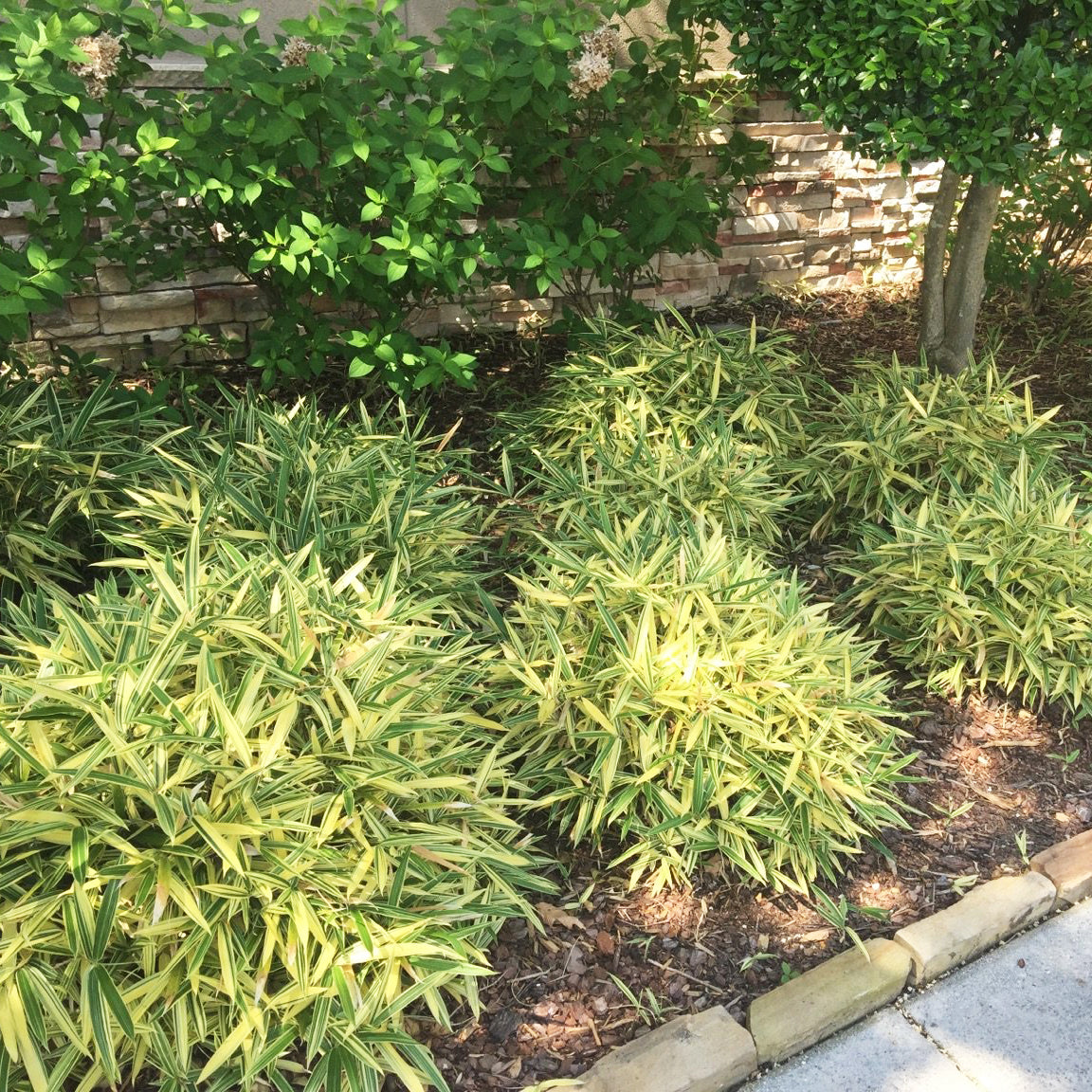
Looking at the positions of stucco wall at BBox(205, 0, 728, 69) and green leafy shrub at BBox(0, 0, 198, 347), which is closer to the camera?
green leafy shrub at BBox(0, 0, 198, 347)

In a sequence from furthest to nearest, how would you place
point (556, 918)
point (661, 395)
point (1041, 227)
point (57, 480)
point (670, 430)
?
point (1041, 227)
point (661, 395)
point (670, 430)
point (57, 480)
point (556, 918)

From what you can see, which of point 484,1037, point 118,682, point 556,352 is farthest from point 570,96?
point 484,1037

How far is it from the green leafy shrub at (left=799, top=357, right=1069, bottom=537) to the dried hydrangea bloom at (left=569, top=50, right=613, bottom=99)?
143 cm

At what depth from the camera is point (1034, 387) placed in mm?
4625

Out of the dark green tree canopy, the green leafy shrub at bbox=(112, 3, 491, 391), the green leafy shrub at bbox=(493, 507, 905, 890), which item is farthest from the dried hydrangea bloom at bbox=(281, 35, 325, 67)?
the green leafy shrub at bbox=(493, 507, 905, 890)

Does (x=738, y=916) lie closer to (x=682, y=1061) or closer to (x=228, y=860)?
(x=682, y=1061)

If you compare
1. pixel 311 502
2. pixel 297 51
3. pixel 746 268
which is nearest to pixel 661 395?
pixel 311 502

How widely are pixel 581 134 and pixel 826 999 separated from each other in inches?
142

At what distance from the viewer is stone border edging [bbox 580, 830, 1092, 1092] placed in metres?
1.90

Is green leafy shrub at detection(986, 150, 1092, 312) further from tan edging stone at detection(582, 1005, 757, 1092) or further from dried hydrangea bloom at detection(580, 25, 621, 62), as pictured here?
tan edging stone at detection(582, 1005, 757, 1092)

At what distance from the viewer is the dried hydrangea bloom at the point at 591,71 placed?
366cm

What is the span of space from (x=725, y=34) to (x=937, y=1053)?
452 cm

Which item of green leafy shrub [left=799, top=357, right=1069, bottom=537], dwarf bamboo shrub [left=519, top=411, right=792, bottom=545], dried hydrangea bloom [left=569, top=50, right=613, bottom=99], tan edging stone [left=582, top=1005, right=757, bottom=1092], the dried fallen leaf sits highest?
dried hydrangea bloom [left=569, top=50, right=613, bottom=99]

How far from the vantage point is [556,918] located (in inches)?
86.9
